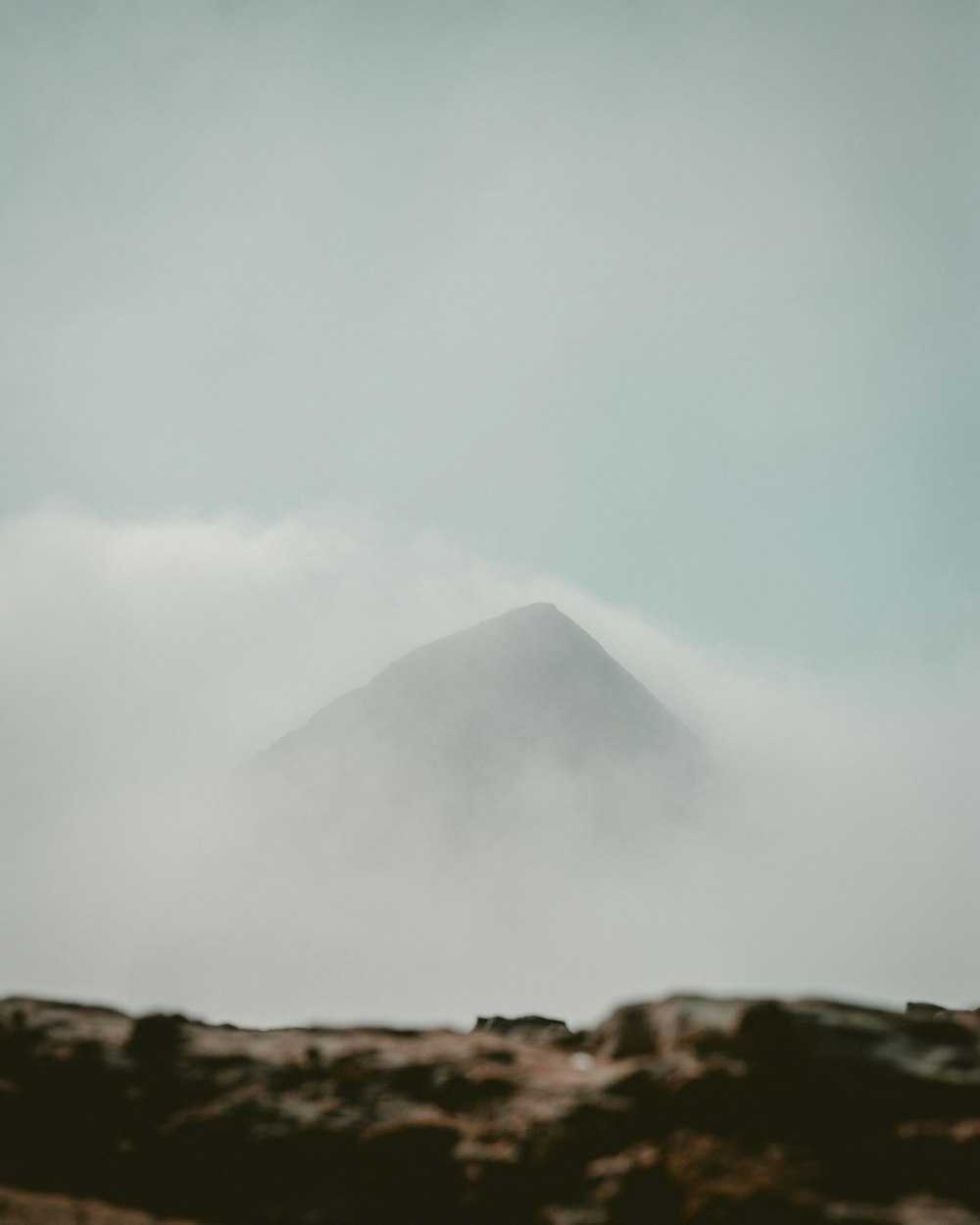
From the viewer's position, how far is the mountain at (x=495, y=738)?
163 m

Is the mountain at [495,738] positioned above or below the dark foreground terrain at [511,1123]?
above

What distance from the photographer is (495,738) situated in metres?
163

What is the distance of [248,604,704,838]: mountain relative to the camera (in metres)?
163

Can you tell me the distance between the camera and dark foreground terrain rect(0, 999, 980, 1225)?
5504 millimetres

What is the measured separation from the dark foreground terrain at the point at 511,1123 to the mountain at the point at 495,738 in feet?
510

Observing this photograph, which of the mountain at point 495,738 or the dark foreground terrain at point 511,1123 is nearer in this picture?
the dark foreground terrain at point 511,1123

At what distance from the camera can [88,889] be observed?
177 metres

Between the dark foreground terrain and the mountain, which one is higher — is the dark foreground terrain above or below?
below

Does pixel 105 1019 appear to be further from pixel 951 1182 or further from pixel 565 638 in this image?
pixel 565 638

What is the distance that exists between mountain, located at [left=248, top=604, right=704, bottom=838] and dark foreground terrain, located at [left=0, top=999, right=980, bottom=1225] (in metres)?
155

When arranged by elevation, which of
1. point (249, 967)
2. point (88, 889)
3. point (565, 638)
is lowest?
point (249, 967)

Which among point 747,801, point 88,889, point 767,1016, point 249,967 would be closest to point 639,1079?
point 767,1016

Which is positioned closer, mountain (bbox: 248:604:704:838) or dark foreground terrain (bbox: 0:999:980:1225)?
dark foreground terrain (bbox: 0:999:980:1225)

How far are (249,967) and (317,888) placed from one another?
72.4ft
